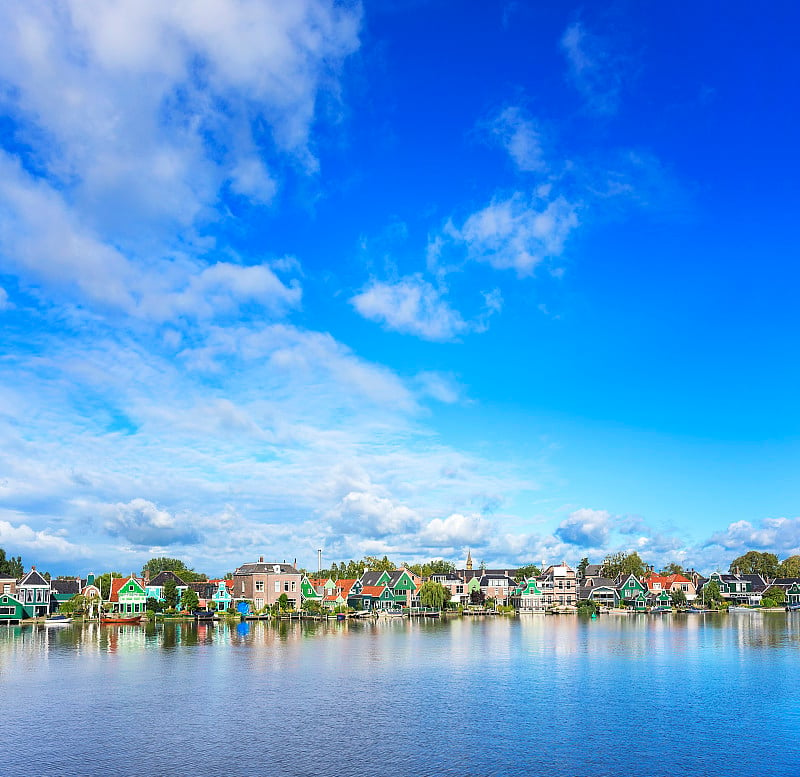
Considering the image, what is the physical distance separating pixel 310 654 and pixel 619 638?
34295 mm

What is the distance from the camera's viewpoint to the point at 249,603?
388 feet

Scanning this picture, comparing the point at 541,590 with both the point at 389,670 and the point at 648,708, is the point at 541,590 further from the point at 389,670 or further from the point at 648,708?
the point at 648,708

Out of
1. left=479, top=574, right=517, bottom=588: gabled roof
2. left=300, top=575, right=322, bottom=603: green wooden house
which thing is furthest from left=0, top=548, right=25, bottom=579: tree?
left=479, top=574, right=517, bottom=588: gabled roof

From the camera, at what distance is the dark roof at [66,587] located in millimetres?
119119

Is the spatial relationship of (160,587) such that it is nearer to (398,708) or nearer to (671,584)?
(398,708)

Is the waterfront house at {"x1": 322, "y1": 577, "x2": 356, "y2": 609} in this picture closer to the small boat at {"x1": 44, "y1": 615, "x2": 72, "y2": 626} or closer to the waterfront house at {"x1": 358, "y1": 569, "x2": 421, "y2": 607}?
the waterfront house at {"x1": 358, "y1": 569, "x2": 421, "y2": 607}

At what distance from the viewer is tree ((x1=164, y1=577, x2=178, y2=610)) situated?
4293 inches

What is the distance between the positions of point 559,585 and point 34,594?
8966cm

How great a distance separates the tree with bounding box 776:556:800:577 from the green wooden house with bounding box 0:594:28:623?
490 feet

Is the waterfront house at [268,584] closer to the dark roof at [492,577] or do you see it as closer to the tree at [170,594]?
the tree at [170,594]

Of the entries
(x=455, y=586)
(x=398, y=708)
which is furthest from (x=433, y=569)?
A: (x=398, y=708)

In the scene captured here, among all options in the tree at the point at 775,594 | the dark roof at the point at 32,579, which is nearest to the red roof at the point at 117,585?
the dark roof at the point at 32,579

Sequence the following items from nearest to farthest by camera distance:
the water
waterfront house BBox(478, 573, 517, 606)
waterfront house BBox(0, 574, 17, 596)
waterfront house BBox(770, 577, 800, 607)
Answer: the water < waterfront house BBox(0, 574, 17, 596) < waterfront house BBox(478, 573, 517, 606) < waterfront house BBox(770, 577, 800, 607)

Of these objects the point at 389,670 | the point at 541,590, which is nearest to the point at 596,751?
the point at 389,670
